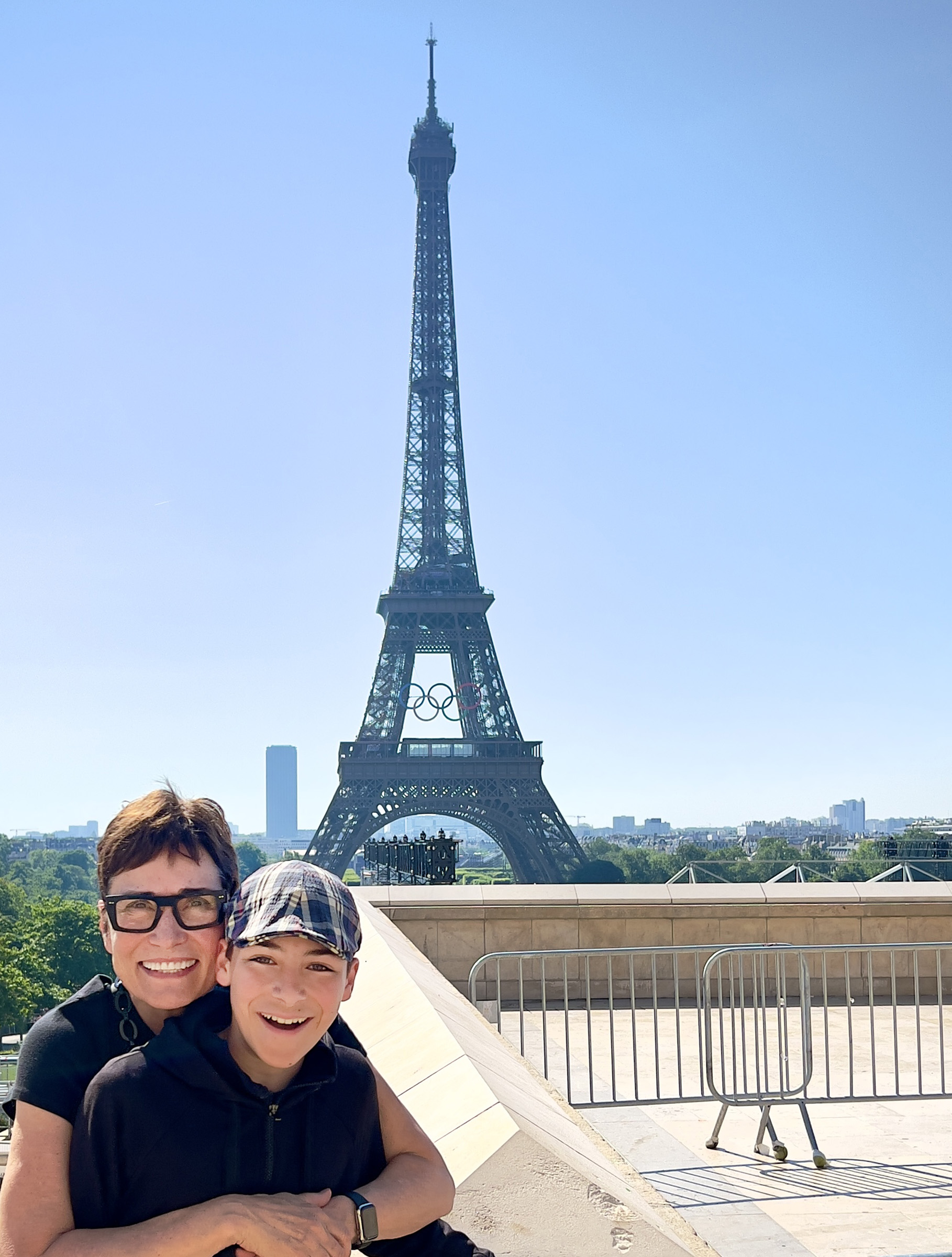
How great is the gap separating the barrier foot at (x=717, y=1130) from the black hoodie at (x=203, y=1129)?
173 inches

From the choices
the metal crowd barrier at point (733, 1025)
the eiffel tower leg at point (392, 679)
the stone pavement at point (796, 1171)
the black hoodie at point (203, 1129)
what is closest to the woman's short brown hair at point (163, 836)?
the black hoodie at point (203, 1129)

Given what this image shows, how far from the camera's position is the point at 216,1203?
186 centimetres

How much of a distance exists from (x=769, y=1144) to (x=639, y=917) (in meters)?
3.70

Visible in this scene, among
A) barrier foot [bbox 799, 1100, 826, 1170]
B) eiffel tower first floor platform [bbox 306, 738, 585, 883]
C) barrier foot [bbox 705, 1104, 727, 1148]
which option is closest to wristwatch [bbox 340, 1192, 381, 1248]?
barrier foot [bbox 799, 1100, 826, 1170]

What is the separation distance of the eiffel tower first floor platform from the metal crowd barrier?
3317 centimetres

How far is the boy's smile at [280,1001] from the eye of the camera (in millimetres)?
1950

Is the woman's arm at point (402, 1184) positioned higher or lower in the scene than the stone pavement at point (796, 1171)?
higher

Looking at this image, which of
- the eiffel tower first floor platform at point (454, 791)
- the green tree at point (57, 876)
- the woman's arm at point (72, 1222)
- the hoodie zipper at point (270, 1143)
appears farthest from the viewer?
the green tree at point (57, 876)

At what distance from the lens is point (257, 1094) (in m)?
1.93

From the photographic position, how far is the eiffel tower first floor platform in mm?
43250

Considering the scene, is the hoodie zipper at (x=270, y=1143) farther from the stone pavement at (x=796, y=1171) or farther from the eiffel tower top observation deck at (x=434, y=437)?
the eiffel tower top observation deck at (x=434, y=437)

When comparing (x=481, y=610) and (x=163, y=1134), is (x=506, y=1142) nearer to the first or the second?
(x=163, y=1134)

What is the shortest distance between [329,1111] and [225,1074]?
0.67 feet

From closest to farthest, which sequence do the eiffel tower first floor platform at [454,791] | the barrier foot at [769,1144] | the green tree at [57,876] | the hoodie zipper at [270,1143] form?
the hoodie zipper at [270,1143]
the barrier foot at [769,1144]
the eiffel tower first floor platform at [454,791]
the green tree at [57,876]
